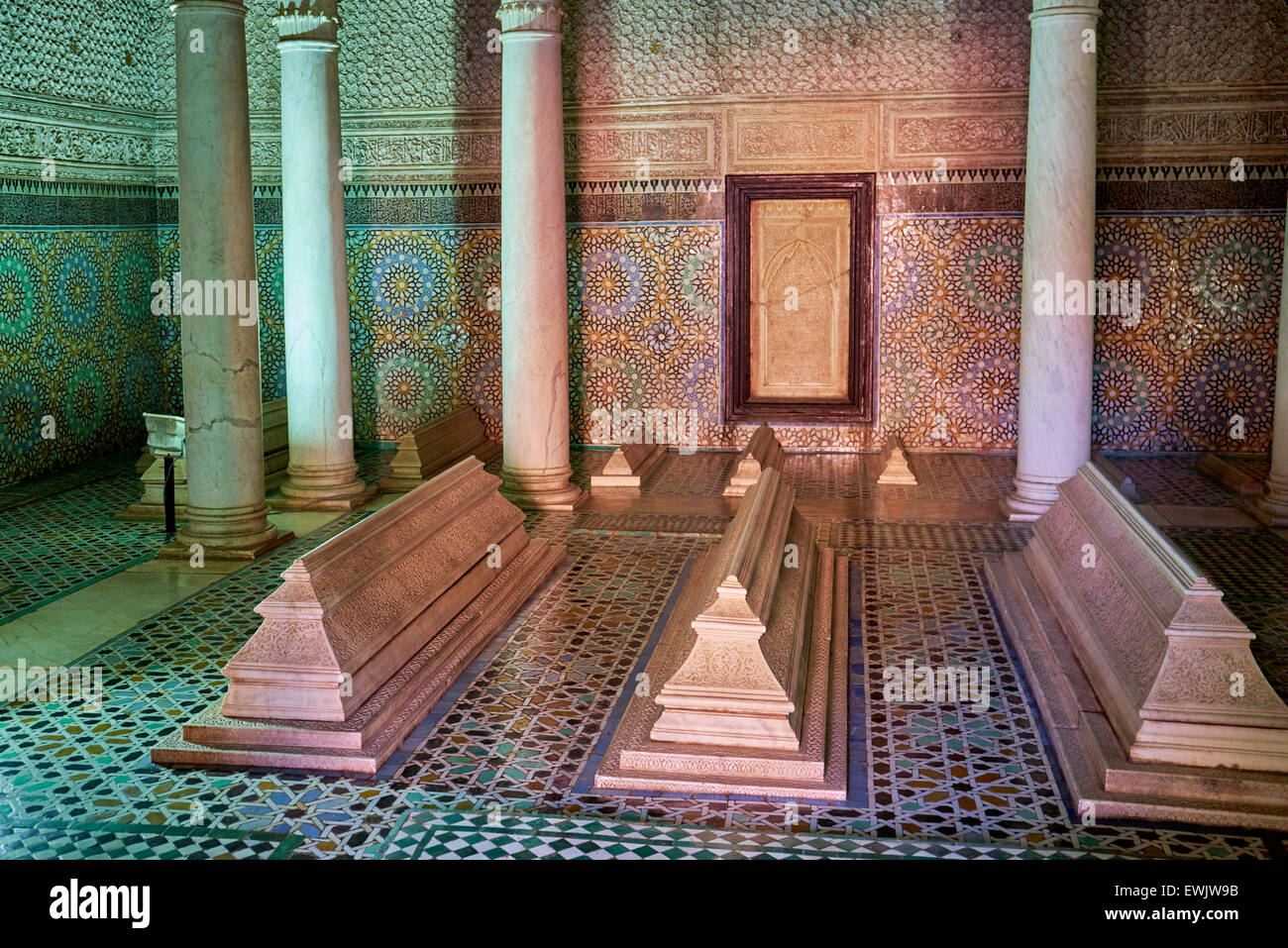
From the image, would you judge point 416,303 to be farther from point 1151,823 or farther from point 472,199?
point 1151,823

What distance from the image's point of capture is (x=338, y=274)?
25.4 ft

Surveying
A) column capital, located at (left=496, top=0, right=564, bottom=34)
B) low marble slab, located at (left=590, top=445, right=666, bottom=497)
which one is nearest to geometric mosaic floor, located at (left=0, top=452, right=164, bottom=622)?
low marble slab, located at (left=590, top=445, right=666, bottom=497)

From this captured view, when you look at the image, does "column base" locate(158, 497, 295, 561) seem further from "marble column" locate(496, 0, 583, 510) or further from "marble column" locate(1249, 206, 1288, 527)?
"marble column" locate(1249, 206, 1288, 527)

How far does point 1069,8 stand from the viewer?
22.5 ft

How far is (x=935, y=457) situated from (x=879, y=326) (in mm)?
952

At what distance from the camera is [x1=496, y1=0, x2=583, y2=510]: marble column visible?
735cm

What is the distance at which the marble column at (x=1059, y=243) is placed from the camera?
6.89 meters

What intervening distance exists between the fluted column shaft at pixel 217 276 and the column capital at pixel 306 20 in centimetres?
118

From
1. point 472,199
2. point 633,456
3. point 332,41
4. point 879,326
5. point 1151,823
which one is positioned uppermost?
point 332,41

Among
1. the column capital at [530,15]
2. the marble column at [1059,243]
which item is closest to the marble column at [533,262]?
the column capital at [530,15]

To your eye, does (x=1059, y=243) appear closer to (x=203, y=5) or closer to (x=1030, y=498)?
(x=1030, y=498)

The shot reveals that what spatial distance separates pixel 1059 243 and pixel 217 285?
4.17 meters

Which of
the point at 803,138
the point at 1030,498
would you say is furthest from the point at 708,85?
the point at 1030,498

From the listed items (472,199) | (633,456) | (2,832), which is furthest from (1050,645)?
(472,199)
